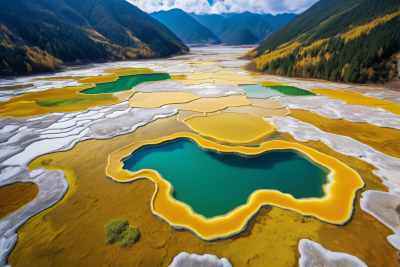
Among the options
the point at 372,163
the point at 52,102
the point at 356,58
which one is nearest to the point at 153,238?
the point at 372,163

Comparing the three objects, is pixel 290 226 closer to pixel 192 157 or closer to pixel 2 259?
pixel 192 157

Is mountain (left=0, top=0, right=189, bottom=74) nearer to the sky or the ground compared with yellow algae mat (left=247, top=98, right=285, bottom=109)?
nearer to the sky

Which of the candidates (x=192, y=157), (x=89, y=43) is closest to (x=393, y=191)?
(x=192, y=157)

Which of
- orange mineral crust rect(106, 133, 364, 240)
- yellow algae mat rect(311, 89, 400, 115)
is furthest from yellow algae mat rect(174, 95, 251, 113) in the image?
yellow algae mat rect(311, 89, 400, 115)

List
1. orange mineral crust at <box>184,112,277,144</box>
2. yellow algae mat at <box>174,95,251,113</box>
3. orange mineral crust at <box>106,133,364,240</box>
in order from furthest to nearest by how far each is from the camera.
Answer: yellow algae mat at <box>174,95,251,113</box> → orange mineral crust at <box>184,112,277,144</box> → orange mineral crust at <box>106,133,364,240</box>

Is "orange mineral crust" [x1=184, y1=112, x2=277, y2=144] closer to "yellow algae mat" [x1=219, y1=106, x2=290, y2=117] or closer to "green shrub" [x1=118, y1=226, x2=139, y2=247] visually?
"yellow algae mat" [x1=219, y1=106, x2=290, y2=117]

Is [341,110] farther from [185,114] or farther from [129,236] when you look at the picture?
[129,236]

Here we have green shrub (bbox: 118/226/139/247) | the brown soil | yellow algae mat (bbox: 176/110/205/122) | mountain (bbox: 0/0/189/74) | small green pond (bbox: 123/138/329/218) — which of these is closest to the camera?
the brown soil

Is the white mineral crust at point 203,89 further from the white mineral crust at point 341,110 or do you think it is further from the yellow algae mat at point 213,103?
the white mineral crust at point 341,110
